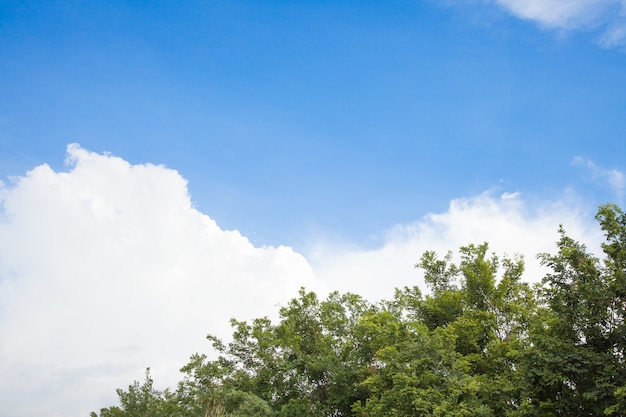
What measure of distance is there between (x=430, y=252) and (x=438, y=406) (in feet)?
37.0

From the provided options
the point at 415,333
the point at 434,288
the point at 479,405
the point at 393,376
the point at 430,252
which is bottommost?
the point at 479,405

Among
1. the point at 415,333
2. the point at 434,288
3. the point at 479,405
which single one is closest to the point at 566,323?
the point at 479,405

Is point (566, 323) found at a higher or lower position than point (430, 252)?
lower

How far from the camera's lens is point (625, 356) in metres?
14.3

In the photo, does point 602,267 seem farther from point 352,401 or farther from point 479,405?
point 352,401

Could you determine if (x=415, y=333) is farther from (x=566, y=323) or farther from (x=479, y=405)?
(x=566, y=323)

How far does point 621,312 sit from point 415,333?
820 centimetres

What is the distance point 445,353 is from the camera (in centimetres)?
1884

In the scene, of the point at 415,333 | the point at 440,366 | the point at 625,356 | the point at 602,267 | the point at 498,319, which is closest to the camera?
the point at 625,356

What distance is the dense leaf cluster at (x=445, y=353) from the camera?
14867 millimetres

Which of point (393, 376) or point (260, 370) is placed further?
point (260, 370)

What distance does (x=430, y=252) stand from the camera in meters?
26.8

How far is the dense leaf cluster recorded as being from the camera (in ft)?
48.8

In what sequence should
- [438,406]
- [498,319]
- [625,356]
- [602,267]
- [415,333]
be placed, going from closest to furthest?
[625,356], [602,267], [438,406], [415,333], [498,319]
